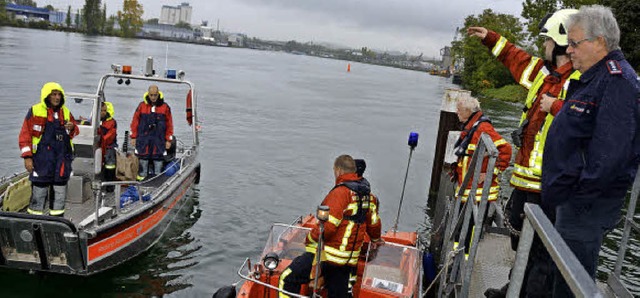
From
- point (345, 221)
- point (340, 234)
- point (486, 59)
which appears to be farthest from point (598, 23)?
point (486, 59)

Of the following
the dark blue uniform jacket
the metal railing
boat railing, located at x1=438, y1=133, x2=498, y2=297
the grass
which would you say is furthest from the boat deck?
the grass

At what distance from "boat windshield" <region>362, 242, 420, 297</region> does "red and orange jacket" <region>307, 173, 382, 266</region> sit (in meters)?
0.60

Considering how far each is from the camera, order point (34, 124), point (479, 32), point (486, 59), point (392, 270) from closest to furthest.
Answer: point (479, 32) → point (392, 270) → point (34, 124) → point (486, 59)

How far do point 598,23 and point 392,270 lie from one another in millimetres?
3738

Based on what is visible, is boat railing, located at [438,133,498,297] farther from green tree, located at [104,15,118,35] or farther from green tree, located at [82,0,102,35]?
green tree, located at [104,15,118,35]

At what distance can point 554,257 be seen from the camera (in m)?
1.68

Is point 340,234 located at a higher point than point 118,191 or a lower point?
higher

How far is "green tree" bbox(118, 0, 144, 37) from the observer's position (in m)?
141

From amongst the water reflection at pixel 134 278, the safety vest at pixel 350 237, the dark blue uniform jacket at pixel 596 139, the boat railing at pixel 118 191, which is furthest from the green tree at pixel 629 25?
the dark blue uniform jacket at pixel 596 139

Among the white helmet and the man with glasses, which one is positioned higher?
the white helmet

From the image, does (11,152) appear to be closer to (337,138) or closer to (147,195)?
(147,195)

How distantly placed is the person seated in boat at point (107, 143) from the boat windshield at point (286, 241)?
391 cm

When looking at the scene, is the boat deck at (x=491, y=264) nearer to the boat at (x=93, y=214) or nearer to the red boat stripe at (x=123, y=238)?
the boat at (x=93, y=214)

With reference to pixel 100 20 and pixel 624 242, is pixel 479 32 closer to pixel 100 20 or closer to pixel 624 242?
pixel 624 242
